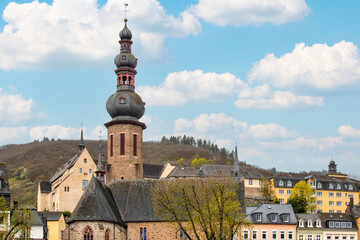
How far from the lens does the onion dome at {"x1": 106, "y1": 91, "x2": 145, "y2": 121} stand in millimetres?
73188

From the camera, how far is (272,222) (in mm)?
75812

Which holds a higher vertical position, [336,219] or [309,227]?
[336,219]

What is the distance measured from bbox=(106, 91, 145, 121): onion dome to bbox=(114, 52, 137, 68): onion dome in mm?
3637

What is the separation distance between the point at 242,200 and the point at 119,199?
13.4 metres

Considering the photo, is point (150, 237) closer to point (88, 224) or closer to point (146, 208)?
point (146, 208)

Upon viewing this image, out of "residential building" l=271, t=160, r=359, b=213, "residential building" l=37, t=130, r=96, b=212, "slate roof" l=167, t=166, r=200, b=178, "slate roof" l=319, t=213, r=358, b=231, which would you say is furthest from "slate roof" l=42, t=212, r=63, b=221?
"residential building" l=271, t=160, r=359, b=213

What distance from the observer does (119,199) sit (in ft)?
217

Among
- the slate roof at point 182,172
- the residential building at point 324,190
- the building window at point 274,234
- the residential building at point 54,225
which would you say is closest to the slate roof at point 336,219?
the building window at point 274,234

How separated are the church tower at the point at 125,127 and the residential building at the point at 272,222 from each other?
51.2ft

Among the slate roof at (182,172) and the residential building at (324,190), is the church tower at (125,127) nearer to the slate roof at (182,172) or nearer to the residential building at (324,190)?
the slate roof at (182,172)

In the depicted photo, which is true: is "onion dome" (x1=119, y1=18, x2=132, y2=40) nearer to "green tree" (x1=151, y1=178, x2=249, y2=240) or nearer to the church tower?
the church tower

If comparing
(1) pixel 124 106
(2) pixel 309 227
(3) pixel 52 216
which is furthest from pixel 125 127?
(2) pixel 309 227

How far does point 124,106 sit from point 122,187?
35.3 ft

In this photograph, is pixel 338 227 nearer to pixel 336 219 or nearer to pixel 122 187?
pixel 336 219
